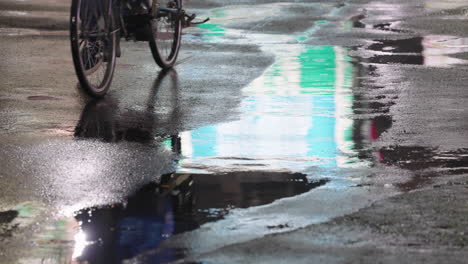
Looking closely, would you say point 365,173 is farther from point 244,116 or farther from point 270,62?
point 270,62

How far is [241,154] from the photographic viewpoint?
8180 mm

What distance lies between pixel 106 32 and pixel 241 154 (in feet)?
10.4

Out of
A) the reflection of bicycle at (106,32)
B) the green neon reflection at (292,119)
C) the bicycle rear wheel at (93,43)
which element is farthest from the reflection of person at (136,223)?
the reflection of bicycle at (106,32)

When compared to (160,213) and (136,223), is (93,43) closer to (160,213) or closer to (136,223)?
(160,213)

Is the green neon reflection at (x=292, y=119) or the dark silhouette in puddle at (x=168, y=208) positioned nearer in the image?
the dark silhouette in puddle at (x=168, y=208)

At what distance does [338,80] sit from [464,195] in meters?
5.02

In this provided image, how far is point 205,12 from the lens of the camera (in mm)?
19156

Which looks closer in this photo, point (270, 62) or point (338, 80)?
point (338, 80)

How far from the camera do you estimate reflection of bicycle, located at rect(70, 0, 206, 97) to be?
33.9 ft

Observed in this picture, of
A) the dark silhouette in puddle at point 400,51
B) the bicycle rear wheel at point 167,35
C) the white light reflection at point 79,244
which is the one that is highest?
the bicycle rear wheel at point 167,35

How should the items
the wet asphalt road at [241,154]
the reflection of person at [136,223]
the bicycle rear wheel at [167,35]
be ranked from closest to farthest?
the reflection of person at [136,223] → the wet asphalt road at [241,154] → the bicycle rear wheel at [167,35]

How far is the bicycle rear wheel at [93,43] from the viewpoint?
10258 mm

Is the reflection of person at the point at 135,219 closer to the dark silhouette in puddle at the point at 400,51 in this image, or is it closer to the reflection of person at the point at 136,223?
the reflection of person at the point at 136,223

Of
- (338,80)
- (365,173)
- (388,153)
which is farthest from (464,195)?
(338,80)
